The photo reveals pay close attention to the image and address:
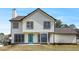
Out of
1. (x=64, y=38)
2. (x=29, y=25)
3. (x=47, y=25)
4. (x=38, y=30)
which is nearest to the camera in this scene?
(x=64, y=38)

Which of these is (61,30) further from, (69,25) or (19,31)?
(19,31)

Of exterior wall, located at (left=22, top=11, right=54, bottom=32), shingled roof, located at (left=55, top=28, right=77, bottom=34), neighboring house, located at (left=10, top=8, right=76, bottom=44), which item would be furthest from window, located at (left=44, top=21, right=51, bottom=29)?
shingled roof, located at (left=55, top=28, right=77, bottom=34)

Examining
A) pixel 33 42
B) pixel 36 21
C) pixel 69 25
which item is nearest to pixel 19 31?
pixel 36 21

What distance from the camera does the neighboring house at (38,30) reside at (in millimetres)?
19578

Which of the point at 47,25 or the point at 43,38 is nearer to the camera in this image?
the point at 43,38

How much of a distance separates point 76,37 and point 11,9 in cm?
336

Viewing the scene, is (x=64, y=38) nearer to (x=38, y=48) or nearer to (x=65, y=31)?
(x=65, y=31)

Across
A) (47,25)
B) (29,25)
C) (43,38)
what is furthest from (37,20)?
(43,38)

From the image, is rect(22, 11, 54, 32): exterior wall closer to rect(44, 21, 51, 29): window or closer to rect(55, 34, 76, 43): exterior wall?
rect(44, 21, 51, 29): window

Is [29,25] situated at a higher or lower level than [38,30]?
higher

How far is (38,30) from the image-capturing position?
2177 cm

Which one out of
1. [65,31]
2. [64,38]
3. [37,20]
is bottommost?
[64,38]

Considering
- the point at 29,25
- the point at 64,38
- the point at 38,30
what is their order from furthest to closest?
the point at 29,25
the point at 38,30
the point at 64,38

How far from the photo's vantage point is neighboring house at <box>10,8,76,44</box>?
19.6 m
